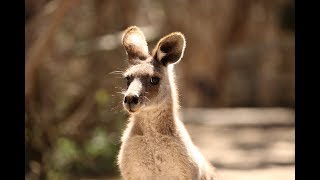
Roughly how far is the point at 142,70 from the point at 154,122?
38 centimetres

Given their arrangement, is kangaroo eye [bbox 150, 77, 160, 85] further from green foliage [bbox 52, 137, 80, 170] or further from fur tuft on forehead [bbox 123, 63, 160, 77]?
green foliage [bbox 52, 137, 80, 170]

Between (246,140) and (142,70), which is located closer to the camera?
(142,70)

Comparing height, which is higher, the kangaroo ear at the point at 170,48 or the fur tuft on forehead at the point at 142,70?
the kangaroo ear at the point at 170,48

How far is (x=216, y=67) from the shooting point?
1577cm

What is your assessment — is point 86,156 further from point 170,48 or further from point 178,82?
point 178,82

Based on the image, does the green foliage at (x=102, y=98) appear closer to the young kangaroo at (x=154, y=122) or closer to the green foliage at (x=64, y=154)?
the green foliage at (x=64, y=154)

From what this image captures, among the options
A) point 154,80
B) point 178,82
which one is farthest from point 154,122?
point 178,82

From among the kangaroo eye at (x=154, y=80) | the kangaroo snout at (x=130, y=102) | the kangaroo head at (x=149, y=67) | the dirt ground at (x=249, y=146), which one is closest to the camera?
the kangaroo snout at (x=130, y=102)

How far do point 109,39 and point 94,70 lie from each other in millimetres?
632

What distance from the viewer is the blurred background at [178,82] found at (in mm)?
7527

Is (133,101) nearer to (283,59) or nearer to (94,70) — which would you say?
(94,70)

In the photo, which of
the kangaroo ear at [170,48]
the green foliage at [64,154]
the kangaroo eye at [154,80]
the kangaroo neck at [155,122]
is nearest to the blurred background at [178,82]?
the green foliage at [64,154]

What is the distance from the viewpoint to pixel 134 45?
4.79 meters

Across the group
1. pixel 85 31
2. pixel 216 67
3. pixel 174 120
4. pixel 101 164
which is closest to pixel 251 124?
pixel 216 67
